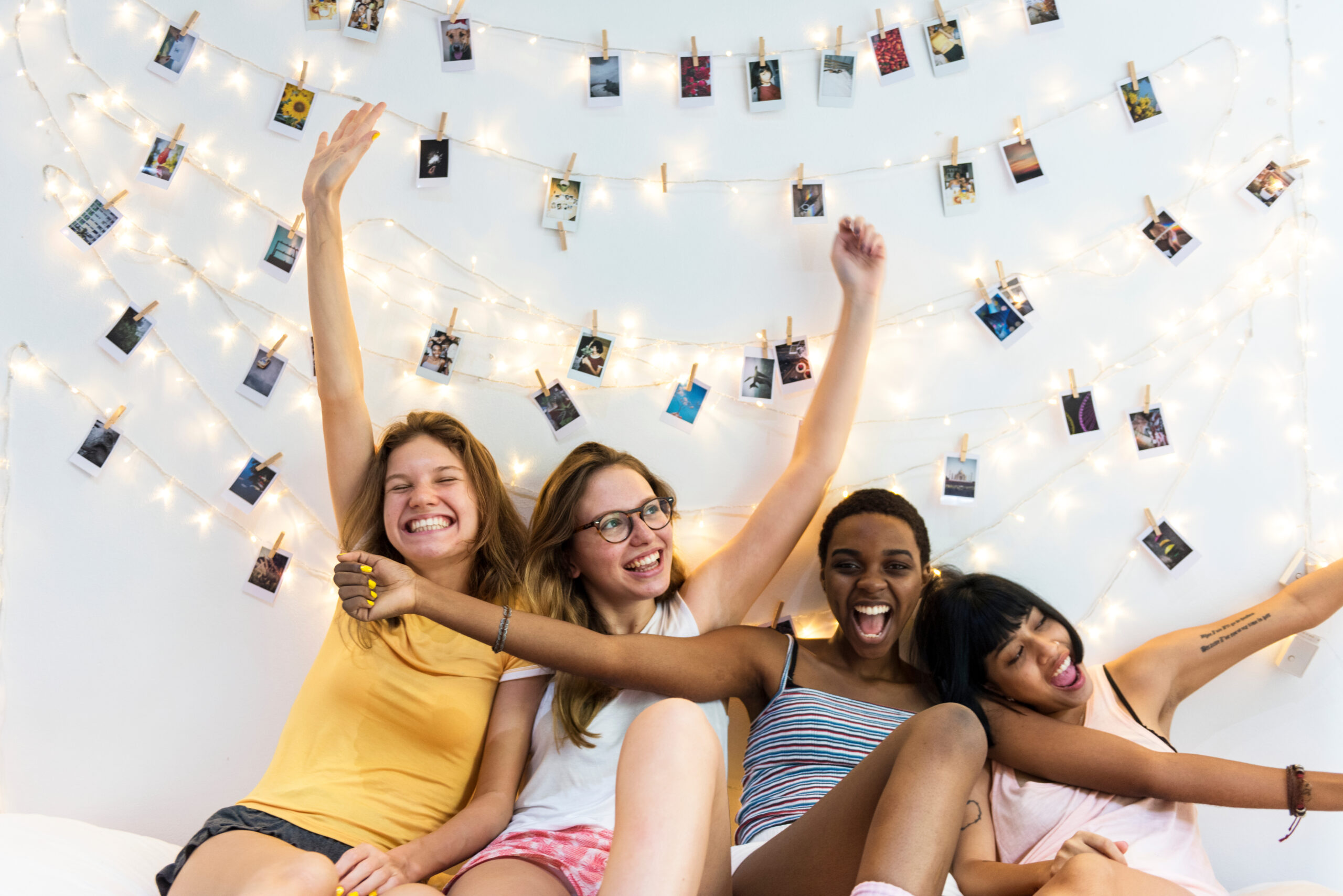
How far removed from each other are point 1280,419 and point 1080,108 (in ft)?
2.19

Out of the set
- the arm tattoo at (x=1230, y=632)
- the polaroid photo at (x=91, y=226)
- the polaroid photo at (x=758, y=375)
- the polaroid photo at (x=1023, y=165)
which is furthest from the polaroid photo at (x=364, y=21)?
the arm tattoo at (x=1230, y=632)

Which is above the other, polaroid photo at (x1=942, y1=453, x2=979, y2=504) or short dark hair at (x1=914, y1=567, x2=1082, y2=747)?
polaroid photo at (x1=942, y1=453, x2=979, y2=504)

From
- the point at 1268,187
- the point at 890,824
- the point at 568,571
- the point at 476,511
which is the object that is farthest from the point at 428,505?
the point at 1268,187

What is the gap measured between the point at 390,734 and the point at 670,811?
64 cm

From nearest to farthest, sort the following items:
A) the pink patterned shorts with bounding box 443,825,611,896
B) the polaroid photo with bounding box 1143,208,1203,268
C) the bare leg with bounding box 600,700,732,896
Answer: the bare leg with bounding box 600,700,732,896
the pink patterned shorts with bounding box 443,825,611,896
the polaroid photo with bounding box 1143,208,1203,268

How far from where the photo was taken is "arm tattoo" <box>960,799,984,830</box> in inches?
50.2

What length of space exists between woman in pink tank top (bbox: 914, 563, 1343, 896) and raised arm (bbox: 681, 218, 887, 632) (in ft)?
0.90

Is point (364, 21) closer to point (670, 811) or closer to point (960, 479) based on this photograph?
point (960, 479)

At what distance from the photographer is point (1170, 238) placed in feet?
5.23

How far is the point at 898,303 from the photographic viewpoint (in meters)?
1.63

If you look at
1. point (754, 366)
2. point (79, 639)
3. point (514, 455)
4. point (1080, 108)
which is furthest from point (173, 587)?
point (1080, 108)

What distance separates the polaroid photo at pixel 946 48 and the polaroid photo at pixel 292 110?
1.16 meters

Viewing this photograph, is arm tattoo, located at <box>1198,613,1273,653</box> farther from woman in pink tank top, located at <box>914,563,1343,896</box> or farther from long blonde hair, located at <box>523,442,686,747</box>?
long blonde hair, located at <box>523,442,686,747</box>

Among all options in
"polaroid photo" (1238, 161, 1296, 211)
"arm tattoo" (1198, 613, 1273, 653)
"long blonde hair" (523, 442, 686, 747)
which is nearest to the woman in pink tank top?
"arm tattoo" (1198, 613, 1273, 653)
